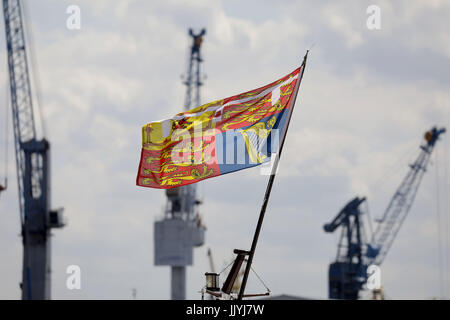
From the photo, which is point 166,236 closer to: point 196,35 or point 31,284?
point 31,284

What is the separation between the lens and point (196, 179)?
21766mm

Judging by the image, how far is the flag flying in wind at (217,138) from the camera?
2173 cm

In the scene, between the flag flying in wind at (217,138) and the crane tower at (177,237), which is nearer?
the flag flying in wind at (217,138)

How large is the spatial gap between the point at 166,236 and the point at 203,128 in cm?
11296

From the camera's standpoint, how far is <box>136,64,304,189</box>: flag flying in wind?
2173 cm

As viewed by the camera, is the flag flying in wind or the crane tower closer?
the flag flying in wind

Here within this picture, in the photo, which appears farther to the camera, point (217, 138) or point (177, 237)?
point (177, 237)

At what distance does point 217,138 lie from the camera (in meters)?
22.5
